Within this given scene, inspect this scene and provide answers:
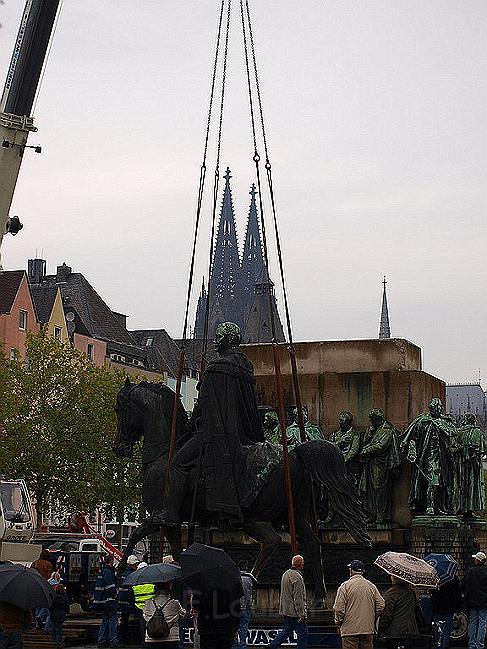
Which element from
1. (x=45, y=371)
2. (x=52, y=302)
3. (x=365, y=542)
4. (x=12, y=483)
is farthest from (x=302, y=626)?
(x=52, y=302)

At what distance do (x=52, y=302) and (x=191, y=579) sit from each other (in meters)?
71.7

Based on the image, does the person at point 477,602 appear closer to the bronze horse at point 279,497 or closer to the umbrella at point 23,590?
the bronze horse at point 279,497

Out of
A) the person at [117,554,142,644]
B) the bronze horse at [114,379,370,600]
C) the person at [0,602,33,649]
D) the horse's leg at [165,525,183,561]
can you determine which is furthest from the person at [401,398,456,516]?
the person at [0,602,33,649]

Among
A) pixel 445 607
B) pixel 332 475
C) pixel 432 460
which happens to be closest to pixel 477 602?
pixel 445 607

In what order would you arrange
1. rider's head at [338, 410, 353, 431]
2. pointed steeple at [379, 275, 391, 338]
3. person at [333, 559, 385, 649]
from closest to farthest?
1. person at [333, 559, 385, 649]
2. rider's head at [338, 410, 353, 431]
3. pointed steeple at [379, 275, 391, 338]

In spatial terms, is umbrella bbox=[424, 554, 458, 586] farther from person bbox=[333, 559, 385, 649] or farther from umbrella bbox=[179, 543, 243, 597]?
umbrella bbox=[179, 543, 243, 597]

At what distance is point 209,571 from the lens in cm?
1153

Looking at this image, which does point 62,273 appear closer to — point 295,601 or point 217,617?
point 295,601

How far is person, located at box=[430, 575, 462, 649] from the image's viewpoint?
20016 millimetres

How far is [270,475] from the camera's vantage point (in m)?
20.4

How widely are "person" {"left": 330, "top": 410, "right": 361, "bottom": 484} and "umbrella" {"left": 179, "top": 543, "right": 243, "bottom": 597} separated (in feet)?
42.0

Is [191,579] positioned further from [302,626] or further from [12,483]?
[12,483]

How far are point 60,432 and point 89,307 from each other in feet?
127

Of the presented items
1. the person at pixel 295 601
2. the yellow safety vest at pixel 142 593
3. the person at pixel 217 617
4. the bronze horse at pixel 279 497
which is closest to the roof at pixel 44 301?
the bronze horse at pixel 279 497
